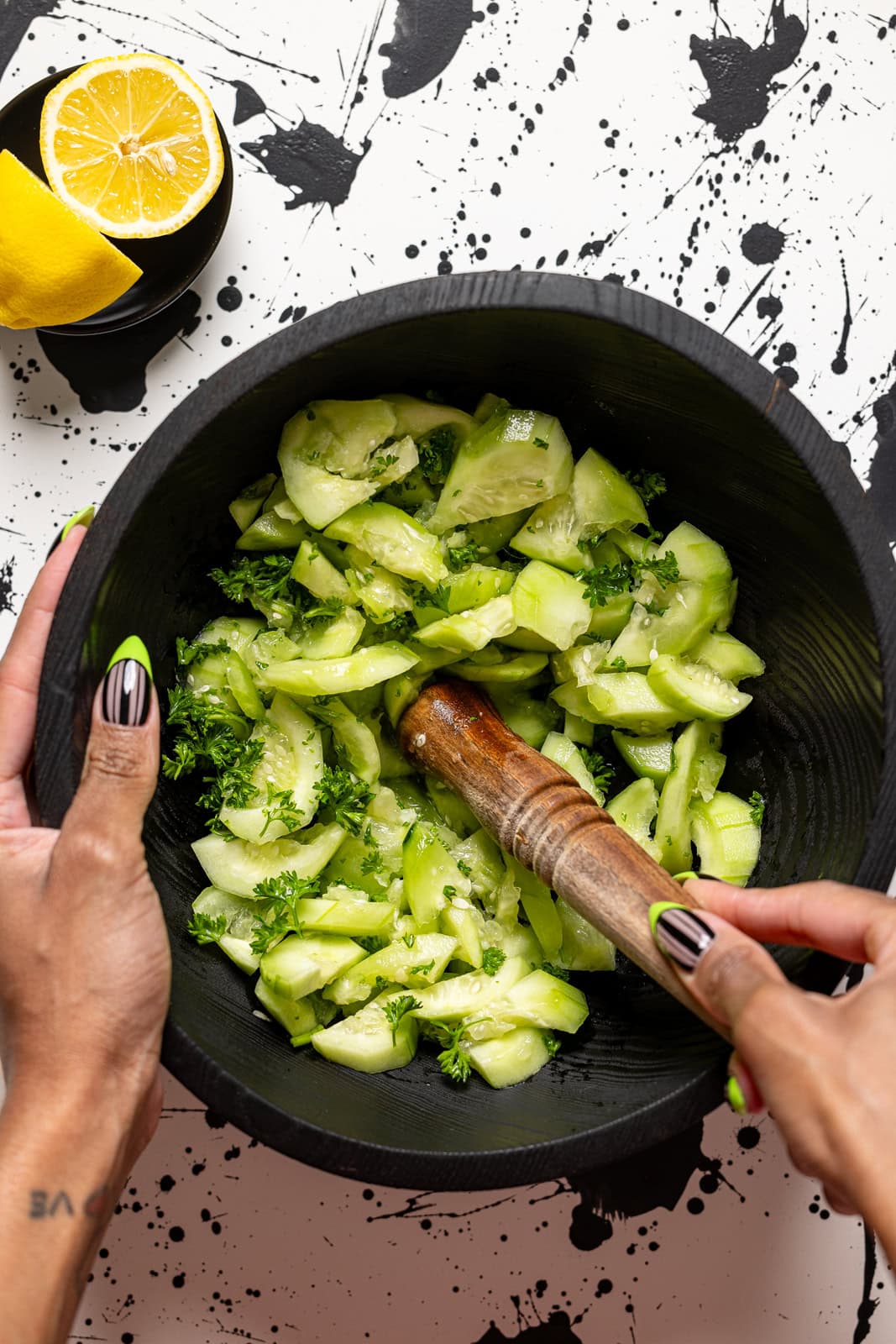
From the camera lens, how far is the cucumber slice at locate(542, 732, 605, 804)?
5.02ft

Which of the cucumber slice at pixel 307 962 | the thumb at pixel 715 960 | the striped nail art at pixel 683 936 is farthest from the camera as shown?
the cucumber slice at pixel 307 962

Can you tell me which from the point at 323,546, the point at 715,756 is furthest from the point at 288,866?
the point at 715,756

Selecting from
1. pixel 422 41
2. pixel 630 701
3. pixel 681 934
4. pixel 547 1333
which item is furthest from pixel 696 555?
pixel 547 1333

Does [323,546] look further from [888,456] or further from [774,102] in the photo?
[774,102]

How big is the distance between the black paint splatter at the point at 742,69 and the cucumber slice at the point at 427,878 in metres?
1.11

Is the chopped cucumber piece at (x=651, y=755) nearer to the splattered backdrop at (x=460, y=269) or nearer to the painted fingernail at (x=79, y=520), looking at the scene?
the splattered backdrop at (x=460, y=269)

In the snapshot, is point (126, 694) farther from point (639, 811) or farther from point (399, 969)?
point (639, 811)

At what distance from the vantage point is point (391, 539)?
1.43 metres

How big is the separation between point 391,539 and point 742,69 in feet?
3.02

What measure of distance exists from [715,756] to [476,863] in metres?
0.35

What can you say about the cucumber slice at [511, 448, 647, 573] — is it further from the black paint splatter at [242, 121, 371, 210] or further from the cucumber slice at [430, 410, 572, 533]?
the black paint splatter at [242, 121, 371, 210]

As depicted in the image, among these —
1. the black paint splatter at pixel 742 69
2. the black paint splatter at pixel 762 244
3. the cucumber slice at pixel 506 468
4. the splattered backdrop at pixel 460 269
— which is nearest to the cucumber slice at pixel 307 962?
the splattered backdrop at pixel 460 269

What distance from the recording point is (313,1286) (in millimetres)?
1632

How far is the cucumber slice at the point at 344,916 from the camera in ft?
4.63
